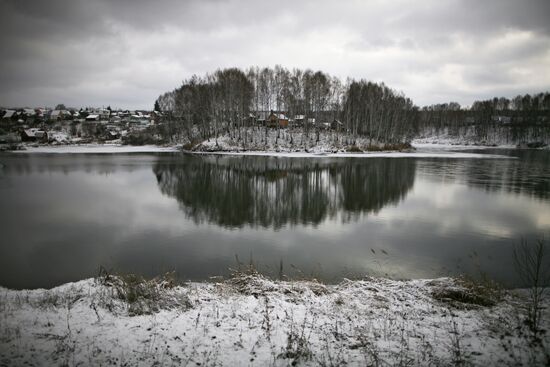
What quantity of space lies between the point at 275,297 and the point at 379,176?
2279 cm

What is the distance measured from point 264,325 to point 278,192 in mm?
14818

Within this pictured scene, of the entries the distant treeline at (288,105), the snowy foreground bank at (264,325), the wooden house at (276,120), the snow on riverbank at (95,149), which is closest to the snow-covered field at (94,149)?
the snow on riverbank at (95,149)

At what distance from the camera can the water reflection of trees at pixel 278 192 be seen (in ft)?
48.4

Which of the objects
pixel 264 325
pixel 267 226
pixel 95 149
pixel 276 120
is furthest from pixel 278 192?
pixel 95 149

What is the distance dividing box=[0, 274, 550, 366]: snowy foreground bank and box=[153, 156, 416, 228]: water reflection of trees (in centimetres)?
671

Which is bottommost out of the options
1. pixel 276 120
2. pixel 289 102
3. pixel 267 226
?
pixel 267 226

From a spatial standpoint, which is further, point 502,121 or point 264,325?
point 502,121

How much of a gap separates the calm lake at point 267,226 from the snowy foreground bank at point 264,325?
1.76 meters

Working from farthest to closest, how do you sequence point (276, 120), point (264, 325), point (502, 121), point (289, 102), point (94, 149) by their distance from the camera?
point (502, 121)
point (276, 120)
point (94, 149)
point (289, 102)
point (264, 325)

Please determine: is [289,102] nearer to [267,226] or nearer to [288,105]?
[288,105]

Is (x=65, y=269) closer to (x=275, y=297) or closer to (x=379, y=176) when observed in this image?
(x=275, y=297)

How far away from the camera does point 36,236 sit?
451 inches

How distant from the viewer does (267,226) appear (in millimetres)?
12969

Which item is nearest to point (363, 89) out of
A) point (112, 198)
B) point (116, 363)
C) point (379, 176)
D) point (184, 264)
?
point (379, 176)
